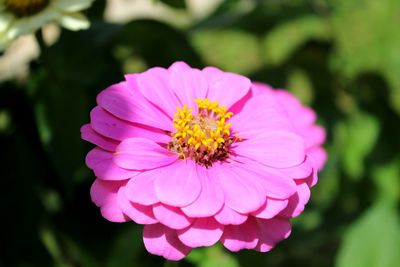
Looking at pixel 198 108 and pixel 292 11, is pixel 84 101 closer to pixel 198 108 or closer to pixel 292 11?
pixel 198 108

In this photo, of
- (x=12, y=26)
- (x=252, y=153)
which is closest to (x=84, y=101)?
(x=12, y=26)

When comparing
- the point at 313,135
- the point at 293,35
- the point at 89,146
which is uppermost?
the point at 293,35

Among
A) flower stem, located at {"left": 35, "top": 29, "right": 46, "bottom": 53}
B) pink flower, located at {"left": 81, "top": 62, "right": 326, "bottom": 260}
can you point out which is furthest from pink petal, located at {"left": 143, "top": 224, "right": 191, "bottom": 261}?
flower stem, located at {"left": 35, "top": 29, "right": 46, "bottom": 53}

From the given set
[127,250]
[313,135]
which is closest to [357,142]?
[313,135]

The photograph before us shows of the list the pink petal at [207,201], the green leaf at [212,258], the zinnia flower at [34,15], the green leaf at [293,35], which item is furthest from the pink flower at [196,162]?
the green leaf at [293,35]

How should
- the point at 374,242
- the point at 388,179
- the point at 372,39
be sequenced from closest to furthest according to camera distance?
the point at 374,242, the point at 388,179, the point at 372,39

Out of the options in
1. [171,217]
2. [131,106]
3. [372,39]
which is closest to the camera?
[171,217]

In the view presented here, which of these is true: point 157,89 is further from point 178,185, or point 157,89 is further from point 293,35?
point 293,35
